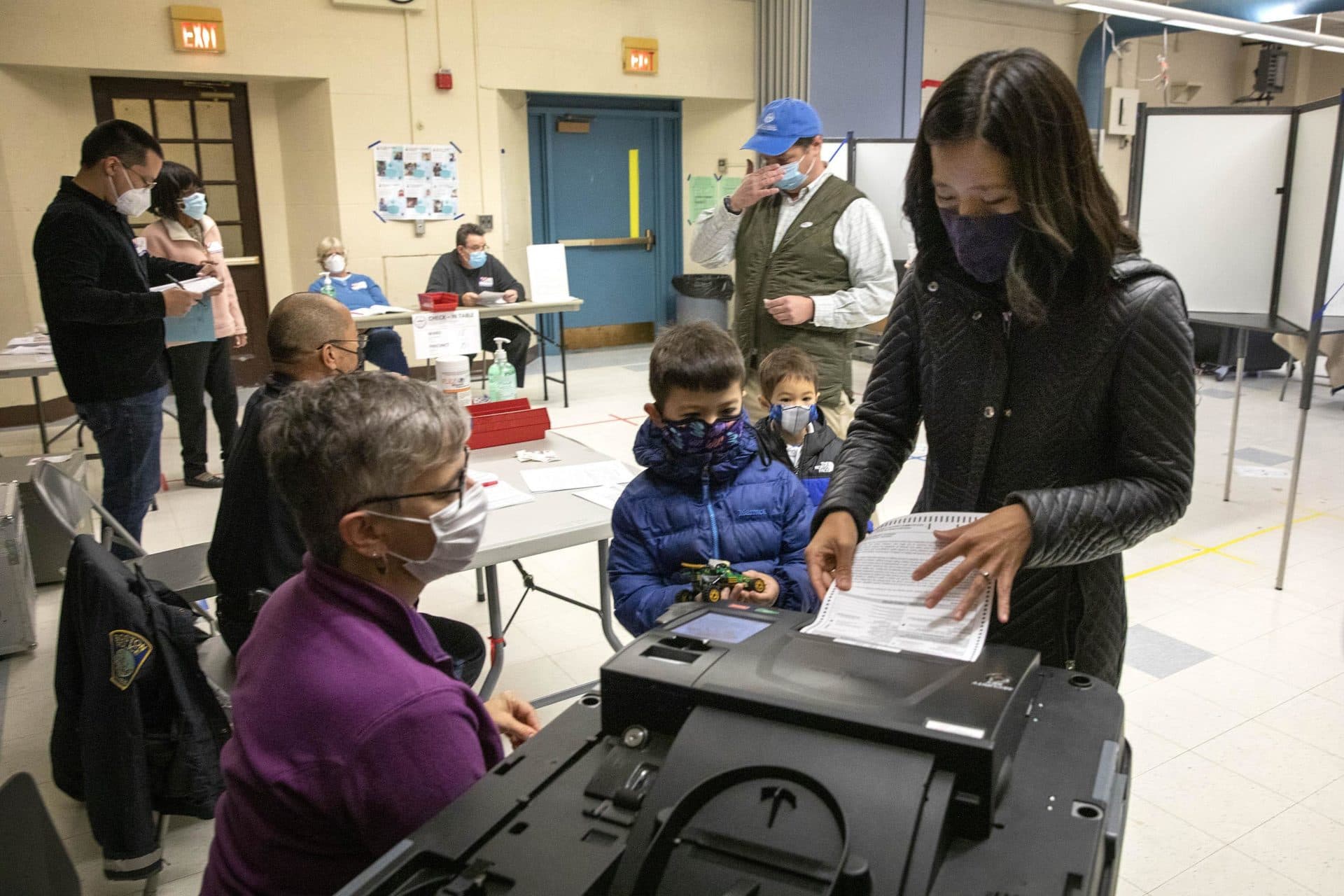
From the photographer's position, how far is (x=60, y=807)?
2318mm

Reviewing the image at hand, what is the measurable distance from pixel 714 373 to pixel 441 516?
2.79ft

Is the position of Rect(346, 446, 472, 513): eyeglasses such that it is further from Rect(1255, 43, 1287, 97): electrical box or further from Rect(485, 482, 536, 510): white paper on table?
Rect(1255, 43, 1287, 97): electrical box

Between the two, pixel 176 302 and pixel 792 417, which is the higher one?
pixel 176 302

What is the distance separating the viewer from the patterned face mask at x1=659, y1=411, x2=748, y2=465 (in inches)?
72.5

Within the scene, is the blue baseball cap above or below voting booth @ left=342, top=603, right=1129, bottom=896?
above

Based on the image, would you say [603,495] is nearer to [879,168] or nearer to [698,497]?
[698,497]

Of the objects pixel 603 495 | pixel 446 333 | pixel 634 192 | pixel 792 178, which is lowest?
pixel 603 495

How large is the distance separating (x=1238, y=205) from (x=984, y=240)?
11.7 feet

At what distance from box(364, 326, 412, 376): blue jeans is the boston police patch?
163 inches

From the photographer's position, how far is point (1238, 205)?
13.2 ft

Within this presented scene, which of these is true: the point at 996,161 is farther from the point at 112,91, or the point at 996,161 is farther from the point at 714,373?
the point at 112,91

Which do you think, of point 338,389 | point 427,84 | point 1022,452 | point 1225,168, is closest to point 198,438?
point 427,84

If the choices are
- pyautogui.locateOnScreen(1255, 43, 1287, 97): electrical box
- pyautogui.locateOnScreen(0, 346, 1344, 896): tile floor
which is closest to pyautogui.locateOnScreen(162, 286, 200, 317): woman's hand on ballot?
pyautogui.locateOnScreen(0, 346, 1344, 896): tile floor

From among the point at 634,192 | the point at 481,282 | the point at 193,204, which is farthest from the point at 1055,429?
the point at 634,192
